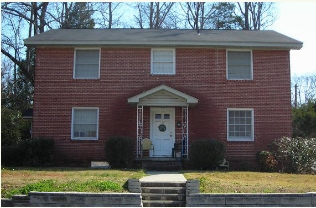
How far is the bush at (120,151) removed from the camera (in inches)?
709

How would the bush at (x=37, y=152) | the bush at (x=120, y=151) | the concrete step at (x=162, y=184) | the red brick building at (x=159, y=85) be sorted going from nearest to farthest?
the concrete step at (x=162, y=184) < the bush at (x=120, y=151) < the bush at (x=37, y=152) < the red brick building at (x=159, y=85)

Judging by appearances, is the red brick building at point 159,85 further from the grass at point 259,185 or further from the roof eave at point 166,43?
the grass at point 259,185

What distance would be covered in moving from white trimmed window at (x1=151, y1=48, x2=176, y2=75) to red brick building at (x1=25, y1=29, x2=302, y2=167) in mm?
48

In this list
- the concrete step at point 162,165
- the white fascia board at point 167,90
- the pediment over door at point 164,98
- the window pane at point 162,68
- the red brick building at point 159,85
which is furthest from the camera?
the window pane at point 162,68

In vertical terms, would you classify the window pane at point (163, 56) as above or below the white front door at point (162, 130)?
above

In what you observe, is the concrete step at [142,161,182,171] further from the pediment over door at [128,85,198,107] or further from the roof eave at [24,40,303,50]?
the roof eave at [24,40,303,50]

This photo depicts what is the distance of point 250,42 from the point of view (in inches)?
784

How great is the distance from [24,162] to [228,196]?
11.0 m

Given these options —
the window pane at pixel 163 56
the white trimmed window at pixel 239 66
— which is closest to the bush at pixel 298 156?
the white trimmed window at pixel 239 66

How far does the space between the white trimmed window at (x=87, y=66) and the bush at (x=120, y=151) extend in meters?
3.66

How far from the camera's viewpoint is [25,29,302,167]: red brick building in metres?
19.9

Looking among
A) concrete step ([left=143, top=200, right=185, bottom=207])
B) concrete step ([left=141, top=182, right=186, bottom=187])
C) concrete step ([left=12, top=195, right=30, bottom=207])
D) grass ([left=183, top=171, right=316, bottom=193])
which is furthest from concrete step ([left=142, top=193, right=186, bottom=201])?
concrete step ([left=12, top=195, right=30, bottom=207])

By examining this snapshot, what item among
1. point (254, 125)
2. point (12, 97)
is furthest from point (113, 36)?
point (12, 97)

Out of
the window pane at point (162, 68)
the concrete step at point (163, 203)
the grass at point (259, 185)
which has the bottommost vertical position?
Result: the concrete step at point (163, 203)
